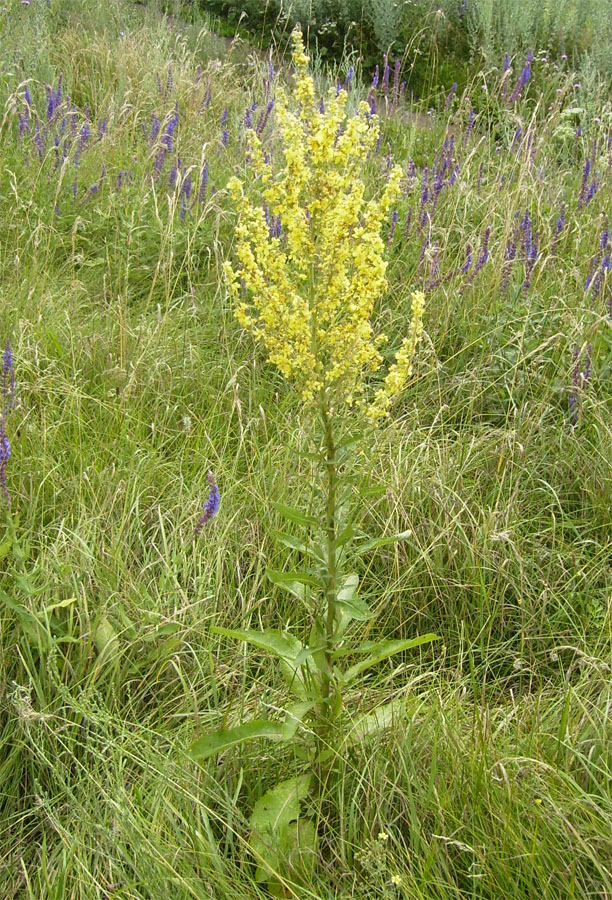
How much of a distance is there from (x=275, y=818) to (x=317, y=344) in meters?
1.09

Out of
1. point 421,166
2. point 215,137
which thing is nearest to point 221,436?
point 215,137

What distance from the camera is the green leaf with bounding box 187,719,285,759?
2012 mm

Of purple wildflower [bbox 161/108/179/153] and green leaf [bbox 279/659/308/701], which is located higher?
purple wildflower [bbox 161/108/179/153]

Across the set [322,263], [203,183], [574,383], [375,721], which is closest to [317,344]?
[322,263]

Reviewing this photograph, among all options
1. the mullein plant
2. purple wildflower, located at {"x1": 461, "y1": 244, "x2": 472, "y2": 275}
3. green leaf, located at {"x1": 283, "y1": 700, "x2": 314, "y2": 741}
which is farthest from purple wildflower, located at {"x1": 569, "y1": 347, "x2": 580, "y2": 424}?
green leaf, located at {"x1": 283, "y1": 700, "x2": 314, "y2": 741}

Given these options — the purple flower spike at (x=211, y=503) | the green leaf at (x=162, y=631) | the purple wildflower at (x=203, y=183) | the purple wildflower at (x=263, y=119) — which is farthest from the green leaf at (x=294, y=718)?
the purple wildflower at (x=263, y=119)

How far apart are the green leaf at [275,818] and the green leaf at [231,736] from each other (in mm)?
121

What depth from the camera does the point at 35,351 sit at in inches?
131

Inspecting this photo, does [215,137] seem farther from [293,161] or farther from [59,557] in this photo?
[293,161]

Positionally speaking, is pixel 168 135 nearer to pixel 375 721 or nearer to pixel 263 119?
pixel 263 119

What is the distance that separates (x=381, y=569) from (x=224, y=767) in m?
0.93

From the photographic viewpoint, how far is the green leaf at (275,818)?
2.00m

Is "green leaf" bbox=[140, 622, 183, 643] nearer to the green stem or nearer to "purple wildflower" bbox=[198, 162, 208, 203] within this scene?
the green stem

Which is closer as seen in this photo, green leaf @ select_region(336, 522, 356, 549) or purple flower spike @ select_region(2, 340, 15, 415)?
green leaf @ select_region(336, 522, 356, 549)
